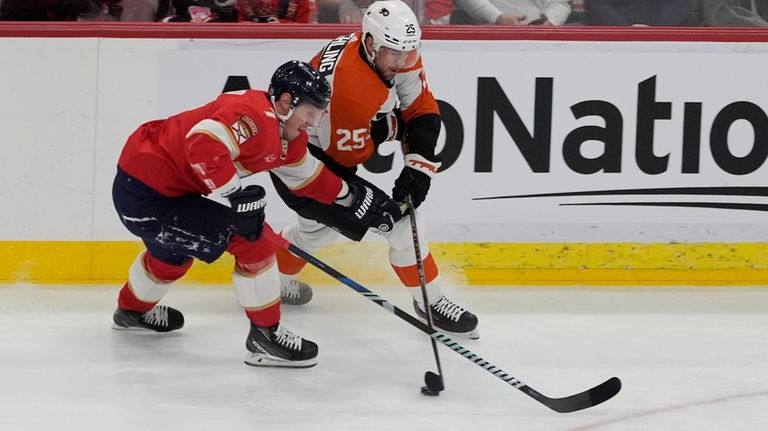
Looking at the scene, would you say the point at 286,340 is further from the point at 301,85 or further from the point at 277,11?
the point at 277,11

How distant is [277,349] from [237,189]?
1.80 feet

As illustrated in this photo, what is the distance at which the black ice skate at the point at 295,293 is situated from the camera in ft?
14.3

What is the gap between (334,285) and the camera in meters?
4.67

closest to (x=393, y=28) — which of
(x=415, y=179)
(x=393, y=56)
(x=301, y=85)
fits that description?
(x=393, y=56)

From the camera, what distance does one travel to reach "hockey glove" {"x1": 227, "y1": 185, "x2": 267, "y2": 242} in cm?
333

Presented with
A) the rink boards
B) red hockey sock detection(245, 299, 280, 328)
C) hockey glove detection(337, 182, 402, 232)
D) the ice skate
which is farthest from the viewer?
the rink boards

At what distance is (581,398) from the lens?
3.22 meters

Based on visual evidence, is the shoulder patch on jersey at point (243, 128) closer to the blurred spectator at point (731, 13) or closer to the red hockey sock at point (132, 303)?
the red hockey sock at point (132, 303)

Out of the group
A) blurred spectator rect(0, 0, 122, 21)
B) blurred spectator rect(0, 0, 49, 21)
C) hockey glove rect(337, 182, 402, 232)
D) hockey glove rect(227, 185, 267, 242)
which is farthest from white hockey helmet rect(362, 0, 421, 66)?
blurred spectator rect(0, 0, 49, 21)

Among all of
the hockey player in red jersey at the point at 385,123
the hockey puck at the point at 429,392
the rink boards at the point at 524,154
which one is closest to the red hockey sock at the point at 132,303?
the hockey player in red jersey at the point at 385,123

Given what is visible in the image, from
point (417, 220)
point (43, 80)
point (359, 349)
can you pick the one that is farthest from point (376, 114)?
point (43, 80)

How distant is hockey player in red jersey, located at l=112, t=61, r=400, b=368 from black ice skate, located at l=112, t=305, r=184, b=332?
0.09 meters

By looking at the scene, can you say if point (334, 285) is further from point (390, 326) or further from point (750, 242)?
point (750, 242)

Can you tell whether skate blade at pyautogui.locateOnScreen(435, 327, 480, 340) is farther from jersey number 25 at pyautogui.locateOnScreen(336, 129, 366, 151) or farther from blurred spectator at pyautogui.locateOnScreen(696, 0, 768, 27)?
blurred spectator at pyautogui.locateOnScreen(696, 0, 768, 27)
